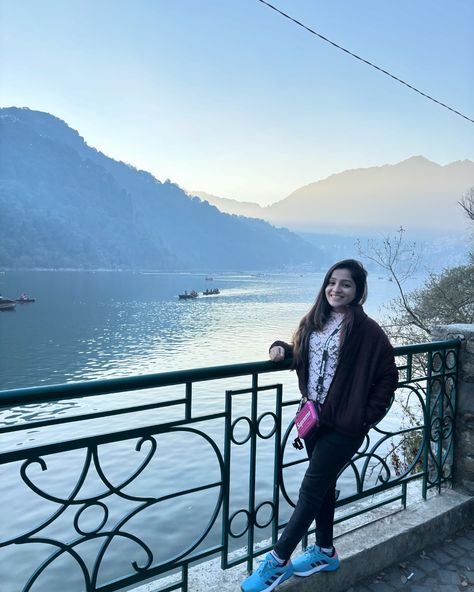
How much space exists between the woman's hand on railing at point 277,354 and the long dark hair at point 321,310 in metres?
0.06

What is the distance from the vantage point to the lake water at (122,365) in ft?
35.6

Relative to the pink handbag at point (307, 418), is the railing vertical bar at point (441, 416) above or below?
below

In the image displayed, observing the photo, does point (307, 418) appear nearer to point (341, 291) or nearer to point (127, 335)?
point (341, 291)

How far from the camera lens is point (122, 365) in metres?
29.6

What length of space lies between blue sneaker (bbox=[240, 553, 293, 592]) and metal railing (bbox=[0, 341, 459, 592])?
6.4 inches

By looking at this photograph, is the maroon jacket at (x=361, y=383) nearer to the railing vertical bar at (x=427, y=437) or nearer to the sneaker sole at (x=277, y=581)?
the sneaker sole at (x=277, y=581)

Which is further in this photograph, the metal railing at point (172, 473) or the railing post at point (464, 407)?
the railing post at point (464, 407)

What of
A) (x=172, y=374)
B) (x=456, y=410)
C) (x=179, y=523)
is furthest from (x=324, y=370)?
(x=179, y=523)

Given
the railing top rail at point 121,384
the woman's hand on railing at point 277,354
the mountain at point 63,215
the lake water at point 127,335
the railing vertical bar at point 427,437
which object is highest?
the mountain at point 63,215

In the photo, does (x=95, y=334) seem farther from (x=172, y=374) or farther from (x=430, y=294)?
(x=172, y=374)

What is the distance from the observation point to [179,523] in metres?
10.9

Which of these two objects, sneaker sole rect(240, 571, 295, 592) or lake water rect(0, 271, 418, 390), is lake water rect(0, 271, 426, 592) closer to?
lake water rect(0, 271, 418, 390)

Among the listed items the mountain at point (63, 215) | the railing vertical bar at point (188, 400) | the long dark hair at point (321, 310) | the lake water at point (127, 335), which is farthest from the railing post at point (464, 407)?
the mountain at point (63, 215)

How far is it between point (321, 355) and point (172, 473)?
38.9 feet
